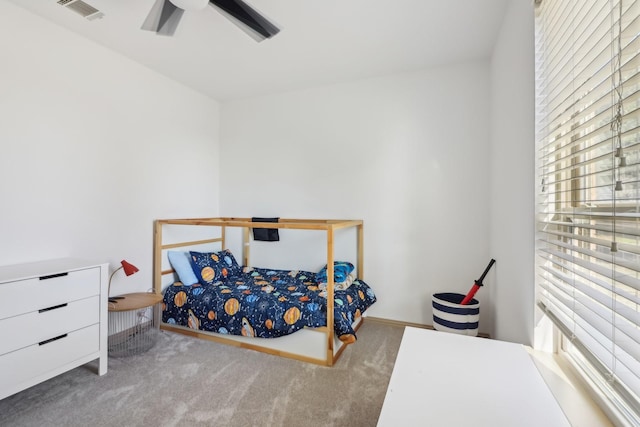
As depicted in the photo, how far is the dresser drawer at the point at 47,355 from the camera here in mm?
1594

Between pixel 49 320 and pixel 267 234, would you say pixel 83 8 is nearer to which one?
pixel 49 320

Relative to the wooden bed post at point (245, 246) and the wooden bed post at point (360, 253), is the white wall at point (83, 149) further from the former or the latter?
the wooden bed post at point (360, 253)

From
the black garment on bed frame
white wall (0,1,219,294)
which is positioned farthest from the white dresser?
the black garment on bed frame

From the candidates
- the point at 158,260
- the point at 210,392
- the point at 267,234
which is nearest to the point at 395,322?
the point at 267,234

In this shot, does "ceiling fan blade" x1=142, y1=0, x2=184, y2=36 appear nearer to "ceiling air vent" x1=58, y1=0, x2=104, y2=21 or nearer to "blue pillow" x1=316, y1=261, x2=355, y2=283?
"ceiling air vent" x1=58, y1=0, x2=104, y2=21

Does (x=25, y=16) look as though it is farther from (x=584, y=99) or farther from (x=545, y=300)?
(x=545, y=300)

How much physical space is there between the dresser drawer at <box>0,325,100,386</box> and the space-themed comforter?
2.28 ft

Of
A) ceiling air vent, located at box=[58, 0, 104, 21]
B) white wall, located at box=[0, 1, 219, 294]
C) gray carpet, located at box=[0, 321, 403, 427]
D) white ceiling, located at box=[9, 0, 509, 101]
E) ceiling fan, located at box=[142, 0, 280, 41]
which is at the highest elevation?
white ceiling, located at box=[9, 0, 509, 101]

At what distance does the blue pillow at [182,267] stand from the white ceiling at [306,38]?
1.83 metres

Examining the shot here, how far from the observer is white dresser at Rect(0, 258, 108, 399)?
159 cm

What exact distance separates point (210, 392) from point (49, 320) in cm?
107

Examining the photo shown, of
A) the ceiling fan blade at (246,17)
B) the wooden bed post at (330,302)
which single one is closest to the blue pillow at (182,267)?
the wooden bed post at (330,302)

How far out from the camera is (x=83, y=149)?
229 centimetres

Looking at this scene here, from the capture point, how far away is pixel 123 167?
257 centimetres
